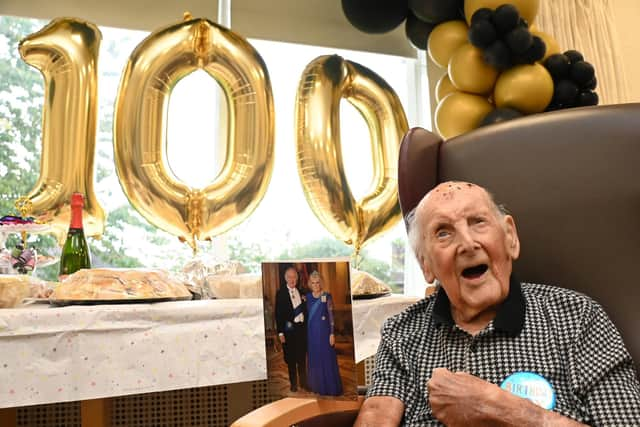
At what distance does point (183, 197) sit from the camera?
215cm

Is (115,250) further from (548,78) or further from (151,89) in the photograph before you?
(548,78)

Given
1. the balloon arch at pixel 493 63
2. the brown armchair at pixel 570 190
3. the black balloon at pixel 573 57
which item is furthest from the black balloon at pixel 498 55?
the brown armchair at pixel 570 190

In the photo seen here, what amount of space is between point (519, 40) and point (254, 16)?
4.78 ft

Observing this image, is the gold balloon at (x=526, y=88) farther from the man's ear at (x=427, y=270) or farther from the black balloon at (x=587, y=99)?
the man's ear at (x=427, y=270)

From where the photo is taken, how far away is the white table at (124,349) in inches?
48.9

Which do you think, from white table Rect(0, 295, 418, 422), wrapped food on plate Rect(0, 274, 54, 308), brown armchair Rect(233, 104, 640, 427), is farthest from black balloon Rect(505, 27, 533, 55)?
wrapped food on plate Rect(0, 274, 54, 308)

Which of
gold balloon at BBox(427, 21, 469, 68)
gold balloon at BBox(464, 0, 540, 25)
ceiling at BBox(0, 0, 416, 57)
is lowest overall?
gold balloon at BBox(427, 21, 469, 68)

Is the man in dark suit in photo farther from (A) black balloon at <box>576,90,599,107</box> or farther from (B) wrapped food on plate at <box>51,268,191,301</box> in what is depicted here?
(A) black balloon at <box>576,90,599,107</box>

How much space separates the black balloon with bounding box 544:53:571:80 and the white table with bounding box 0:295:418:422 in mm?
1689

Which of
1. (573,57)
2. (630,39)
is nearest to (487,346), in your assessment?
(573,57)

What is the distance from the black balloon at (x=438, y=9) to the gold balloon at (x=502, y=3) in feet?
0.34

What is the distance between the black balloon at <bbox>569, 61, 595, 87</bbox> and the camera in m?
2.46

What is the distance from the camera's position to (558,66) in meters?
2.46

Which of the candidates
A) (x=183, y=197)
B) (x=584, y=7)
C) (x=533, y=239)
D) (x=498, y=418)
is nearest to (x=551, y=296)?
(x=533, y=239)
